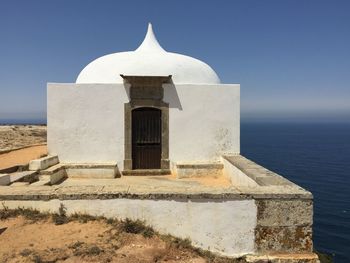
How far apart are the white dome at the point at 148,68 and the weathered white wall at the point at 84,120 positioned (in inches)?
25.9

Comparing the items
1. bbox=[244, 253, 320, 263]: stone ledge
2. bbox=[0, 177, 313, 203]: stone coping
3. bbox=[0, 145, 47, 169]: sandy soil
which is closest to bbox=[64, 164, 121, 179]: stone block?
bbox=[0, 145, 47, 169]: sandy soil

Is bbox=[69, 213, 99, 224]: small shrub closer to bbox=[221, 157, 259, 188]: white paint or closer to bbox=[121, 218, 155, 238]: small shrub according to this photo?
bbox=[121, 218, 155, 238]: small shrub

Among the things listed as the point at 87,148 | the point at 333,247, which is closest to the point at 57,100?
the point at 87,148

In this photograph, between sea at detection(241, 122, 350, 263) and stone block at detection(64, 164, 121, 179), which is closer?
stone block at detection(64, 164, 121, 179)

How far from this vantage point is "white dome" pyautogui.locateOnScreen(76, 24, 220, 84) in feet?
34.7

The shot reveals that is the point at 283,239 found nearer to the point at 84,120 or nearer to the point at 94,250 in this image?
the point at 94,250

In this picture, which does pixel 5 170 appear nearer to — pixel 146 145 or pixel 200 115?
pixel 146 145

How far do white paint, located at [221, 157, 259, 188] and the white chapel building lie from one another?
76 centimetres

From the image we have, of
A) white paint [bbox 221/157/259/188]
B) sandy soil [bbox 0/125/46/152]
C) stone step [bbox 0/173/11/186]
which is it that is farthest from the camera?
sandy soil [bbox 0/125/46/152]

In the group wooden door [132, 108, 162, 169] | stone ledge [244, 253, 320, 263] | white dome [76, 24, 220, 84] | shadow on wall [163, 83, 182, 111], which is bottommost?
stone ledge [244, 253, 320, 263]

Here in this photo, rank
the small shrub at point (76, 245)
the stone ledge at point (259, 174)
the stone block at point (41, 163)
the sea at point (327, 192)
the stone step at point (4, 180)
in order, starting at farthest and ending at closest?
1. the sea at point (327, 192)
2. the stone block at point (41, 163)
3. the stone step at point (4, 180)
4. the stone ledge at point (259, 174)
5. the small shrub at point (76, 245)

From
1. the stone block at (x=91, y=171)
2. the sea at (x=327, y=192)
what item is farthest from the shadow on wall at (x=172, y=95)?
the sea at (x=327, y=192)

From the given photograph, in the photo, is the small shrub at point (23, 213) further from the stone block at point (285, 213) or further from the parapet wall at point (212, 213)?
the stone block at point (285, 213)

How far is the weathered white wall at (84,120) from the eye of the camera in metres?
10.1
